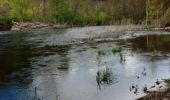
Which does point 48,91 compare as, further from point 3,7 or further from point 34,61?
point 3,7

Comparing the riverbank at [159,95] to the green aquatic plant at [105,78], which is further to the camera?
the green aquatic plant at [105,78]

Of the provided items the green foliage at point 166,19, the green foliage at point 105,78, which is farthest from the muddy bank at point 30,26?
the green foliage at point 105,78

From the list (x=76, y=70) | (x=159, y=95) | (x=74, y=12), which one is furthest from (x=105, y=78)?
(x=74, y=12)

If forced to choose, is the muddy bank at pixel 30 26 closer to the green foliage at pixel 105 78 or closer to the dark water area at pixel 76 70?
the dark water area at pixel 76 70

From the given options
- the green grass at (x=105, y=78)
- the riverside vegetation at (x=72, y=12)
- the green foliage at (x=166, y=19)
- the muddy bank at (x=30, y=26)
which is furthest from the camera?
the riverside vegetation at (x=72, y=12)

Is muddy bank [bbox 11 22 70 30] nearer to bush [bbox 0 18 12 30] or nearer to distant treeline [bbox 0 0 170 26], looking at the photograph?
bush [bbox 0 18 12 30]

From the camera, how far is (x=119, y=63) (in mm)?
32219

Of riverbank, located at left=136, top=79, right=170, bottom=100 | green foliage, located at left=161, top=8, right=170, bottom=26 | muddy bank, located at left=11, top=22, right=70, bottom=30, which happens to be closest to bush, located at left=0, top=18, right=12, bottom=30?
muddy bank, located at left=11, top=22, right=70, bottom=30

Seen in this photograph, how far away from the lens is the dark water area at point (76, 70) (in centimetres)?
2281

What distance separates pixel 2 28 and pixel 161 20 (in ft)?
127

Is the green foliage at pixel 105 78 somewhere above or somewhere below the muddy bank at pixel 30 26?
below

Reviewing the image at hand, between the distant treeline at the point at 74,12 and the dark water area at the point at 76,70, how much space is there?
178 ft

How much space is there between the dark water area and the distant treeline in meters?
54.3

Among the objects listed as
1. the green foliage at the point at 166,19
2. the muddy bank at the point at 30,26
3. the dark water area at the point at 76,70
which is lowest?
the dark water area at the point at 76,70
